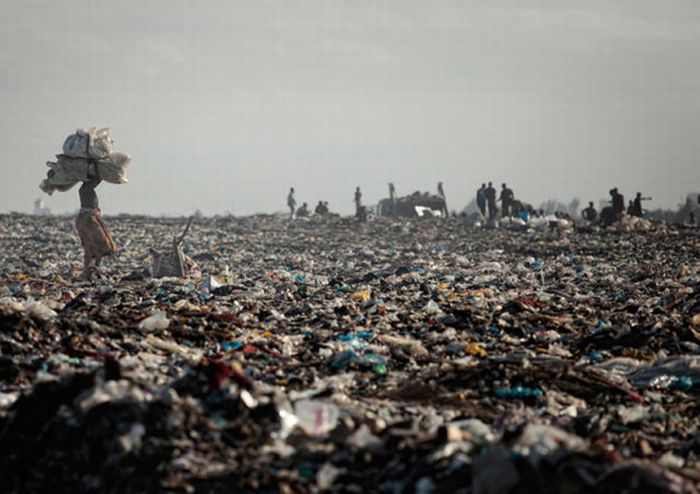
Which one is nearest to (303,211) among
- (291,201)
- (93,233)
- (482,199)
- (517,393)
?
(291,201)

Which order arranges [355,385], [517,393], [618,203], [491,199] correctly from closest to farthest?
[517,393], [355,385], [618,203], [491,199]

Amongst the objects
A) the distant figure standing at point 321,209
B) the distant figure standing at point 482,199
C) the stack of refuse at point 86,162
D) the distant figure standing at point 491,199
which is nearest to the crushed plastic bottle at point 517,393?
the stack of refuse at point 86,162

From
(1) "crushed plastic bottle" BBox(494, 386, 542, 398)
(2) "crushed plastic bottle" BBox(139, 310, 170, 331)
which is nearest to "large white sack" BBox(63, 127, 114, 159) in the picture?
(2) "crushed plastic bottle" BBox(139, 310, 170, 331)

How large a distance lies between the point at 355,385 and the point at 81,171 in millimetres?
7234

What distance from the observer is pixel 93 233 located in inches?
480

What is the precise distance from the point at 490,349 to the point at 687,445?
2640 mm

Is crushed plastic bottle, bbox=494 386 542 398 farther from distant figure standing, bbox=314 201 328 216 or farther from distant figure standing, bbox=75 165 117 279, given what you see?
Answer: distant figure standing, bbox=314 201 328 216

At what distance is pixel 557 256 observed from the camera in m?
17.6

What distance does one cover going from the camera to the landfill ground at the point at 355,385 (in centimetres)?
369

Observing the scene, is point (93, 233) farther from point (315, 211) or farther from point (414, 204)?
point (414, 204)

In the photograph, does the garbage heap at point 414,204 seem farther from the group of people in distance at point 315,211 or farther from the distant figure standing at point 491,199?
the distant figure standing at point 491,199

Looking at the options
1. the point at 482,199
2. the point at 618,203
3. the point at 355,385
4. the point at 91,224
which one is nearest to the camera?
the point at 355,385

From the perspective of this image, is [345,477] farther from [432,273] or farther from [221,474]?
[432,273]

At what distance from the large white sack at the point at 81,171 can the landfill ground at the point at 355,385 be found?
1398 millimetres
